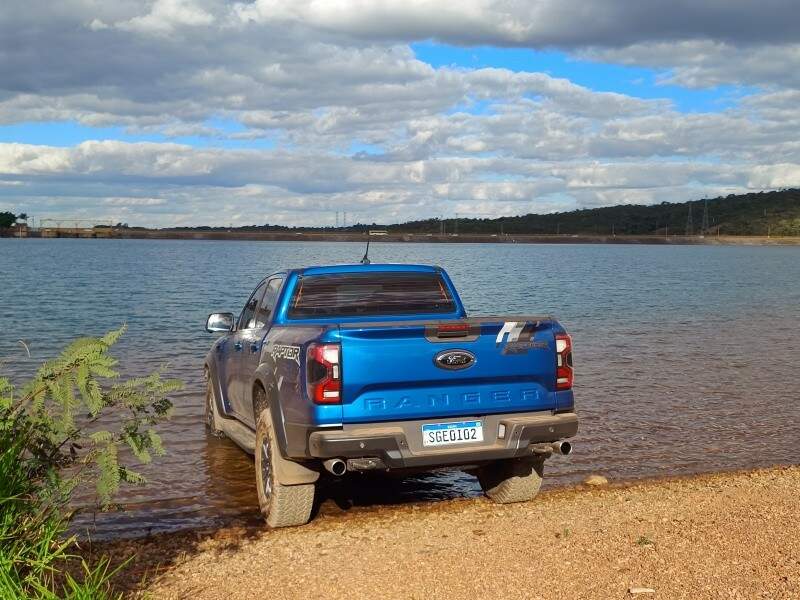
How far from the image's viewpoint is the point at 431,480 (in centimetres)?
876

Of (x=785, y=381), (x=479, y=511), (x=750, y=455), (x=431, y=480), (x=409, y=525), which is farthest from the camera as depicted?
(x=785, y=381)

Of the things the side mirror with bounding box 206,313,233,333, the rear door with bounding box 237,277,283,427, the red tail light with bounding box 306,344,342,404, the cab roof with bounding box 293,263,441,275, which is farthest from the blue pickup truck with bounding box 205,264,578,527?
the side mirror with bounding box 206,313,233,333

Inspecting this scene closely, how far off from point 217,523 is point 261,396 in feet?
3.77

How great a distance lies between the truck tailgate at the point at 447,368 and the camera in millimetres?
6070

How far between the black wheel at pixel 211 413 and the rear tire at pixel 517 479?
3316mm

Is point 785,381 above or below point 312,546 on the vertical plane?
below

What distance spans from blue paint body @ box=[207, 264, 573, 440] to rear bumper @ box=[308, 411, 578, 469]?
6cm

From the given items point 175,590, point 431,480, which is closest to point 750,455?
point 431,480

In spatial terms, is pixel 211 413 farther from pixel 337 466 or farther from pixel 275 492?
pixel 337 466

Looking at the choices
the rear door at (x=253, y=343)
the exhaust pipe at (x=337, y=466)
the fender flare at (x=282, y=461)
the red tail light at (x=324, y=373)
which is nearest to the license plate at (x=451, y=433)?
the exhaust pipe at (x=337, y=466)

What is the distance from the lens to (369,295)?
25.7ft

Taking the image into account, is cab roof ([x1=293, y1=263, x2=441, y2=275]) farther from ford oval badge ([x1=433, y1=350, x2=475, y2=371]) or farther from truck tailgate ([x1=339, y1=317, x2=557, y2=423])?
ford oval badge ([x1=433, y1=350, x2=475, y2=371])

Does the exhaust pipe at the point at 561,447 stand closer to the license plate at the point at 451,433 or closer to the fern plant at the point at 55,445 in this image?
the license plate at the point at 451,433

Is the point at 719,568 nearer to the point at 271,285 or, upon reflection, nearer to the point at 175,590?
the point at 175,590
